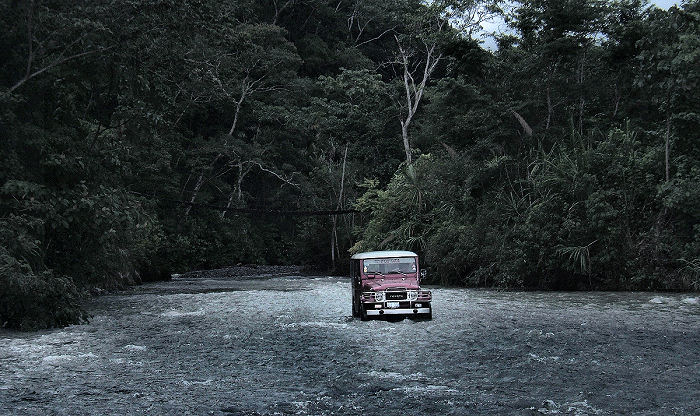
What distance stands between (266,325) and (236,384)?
836 cm

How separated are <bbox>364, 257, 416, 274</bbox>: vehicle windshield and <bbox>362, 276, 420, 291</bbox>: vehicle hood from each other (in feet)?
0.81

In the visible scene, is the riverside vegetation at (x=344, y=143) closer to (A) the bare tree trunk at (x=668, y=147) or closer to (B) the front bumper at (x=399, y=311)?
(A) the bare tree trunk at (x=668, y=147)

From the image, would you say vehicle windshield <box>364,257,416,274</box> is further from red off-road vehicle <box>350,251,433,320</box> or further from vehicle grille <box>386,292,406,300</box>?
vehicle grille <box>386,292,406,300</box>

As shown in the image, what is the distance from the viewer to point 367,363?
1391 centimetres

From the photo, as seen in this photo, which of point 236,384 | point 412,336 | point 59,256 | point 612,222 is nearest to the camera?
point 236,384

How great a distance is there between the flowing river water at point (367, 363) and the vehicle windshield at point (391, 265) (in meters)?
1.48

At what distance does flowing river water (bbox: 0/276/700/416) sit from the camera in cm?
1069

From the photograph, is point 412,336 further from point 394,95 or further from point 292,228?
point 292,228

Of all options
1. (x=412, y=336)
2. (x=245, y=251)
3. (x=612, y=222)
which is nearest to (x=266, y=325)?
(x=412, y=336)

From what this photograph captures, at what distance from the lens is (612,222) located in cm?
3028

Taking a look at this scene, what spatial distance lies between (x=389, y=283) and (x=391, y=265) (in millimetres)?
788

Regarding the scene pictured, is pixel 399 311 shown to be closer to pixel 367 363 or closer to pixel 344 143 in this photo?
pixel 367 363

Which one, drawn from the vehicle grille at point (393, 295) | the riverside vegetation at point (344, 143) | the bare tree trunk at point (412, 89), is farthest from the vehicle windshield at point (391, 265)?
the bare tree trunk at point (412, 89)

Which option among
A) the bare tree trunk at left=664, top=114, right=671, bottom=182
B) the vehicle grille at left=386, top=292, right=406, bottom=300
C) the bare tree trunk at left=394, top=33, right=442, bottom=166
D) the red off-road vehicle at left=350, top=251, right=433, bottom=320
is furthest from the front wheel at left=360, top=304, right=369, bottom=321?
the bare tree trunk at left=394, top=33, right=442, bottom=166
